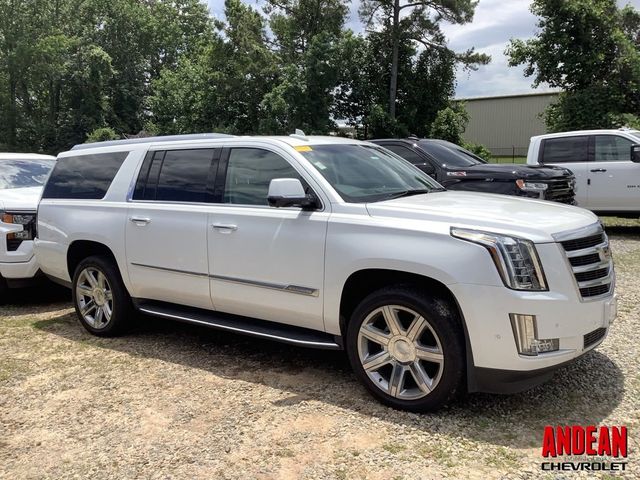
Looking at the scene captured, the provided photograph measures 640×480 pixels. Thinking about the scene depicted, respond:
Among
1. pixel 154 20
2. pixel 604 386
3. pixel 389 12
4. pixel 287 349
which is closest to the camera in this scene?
pixel 604 386

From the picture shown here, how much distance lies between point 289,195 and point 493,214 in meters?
1.35

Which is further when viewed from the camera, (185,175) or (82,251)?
(82,251)

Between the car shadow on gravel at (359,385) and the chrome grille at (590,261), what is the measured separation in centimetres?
76

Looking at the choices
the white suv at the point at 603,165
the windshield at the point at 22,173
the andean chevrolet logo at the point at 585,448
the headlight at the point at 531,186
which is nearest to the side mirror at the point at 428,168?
the headlight at the point at 531,186

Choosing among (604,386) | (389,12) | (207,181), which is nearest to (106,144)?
(207,181)

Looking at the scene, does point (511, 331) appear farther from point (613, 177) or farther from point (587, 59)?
point (587, 59)

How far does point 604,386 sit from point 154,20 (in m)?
52.3

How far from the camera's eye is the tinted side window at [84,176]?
17.8 feet

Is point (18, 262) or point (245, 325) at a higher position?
point (18, 262)

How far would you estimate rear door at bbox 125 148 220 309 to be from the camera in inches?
182

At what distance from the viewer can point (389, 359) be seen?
3.69 metres

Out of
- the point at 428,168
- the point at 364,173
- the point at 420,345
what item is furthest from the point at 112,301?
the point at 428,168

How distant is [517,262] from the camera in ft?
10.6

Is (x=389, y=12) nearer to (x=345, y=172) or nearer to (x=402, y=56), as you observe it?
(x=402, y=56)
